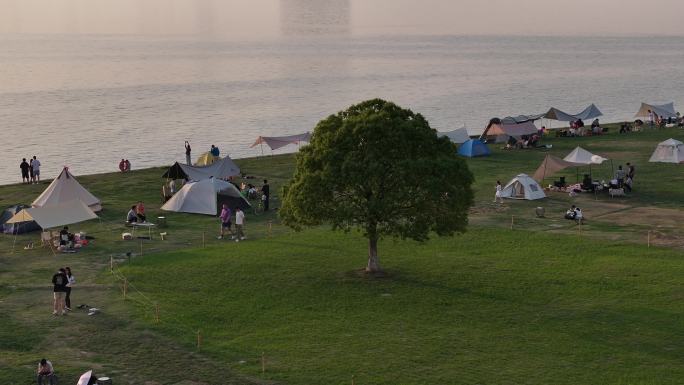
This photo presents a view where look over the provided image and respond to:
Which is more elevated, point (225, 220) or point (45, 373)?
point (225, 220)

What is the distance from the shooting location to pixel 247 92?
13988 cm

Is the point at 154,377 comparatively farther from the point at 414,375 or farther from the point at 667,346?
the point at 667,346

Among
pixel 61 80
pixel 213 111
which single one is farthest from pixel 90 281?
pixel 61 80

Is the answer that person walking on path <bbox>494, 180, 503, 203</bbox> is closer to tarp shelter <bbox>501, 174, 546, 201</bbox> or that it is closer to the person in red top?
tarp shelter <bbox>501, 174, 546, 201</bbox>

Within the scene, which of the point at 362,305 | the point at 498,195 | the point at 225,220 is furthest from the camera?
the point at 498,195

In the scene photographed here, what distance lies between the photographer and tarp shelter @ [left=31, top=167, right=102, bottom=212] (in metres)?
49.8

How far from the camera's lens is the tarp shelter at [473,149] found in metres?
67.8

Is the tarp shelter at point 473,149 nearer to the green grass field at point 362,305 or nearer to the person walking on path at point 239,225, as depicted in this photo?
the green grass field at point 362,305

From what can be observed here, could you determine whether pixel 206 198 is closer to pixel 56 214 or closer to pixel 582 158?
pixel 56 214

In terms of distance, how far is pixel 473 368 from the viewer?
90.9 ft

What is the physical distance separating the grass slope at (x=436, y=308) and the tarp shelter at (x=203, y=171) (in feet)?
44.5

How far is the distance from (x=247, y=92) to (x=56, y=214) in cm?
9642

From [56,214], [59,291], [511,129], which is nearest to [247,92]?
[511,129]

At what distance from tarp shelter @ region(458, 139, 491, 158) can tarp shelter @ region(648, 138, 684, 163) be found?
1114 cm
